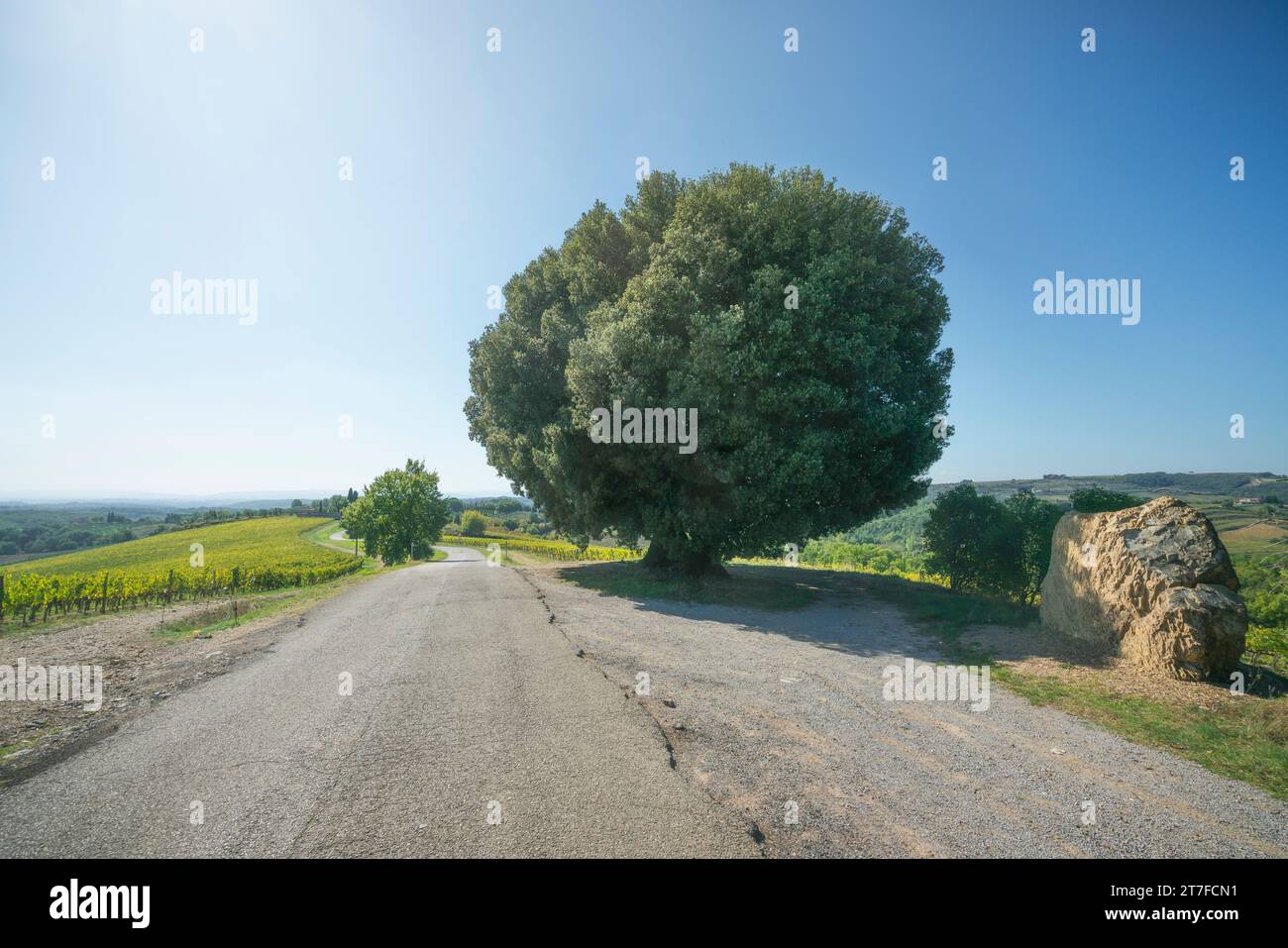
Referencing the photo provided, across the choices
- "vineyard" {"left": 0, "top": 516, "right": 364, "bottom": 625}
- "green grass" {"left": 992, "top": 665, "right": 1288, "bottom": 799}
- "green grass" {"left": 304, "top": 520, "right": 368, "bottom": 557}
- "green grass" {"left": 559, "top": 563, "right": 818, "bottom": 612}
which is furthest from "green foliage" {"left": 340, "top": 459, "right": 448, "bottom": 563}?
"green grass" {"left": 992, "top": 665, "right": 1288, "bottom": 799}

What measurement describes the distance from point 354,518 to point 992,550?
71.3m

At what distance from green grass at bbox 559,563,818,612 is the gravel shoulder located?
287 inches

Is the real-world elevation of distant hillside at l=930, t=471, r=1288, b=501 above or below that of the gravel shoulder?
above

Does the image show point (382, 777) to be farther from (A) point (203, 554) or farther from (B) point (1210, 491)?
(A) point (203, 554)

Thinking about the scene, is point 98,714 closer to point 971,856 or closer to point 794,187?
point 971,856

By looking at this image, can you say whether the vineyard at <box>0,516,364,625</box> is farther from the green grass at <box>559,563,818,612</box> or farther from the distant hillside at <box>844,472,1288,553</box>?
the distant hillside at <box>844,472,1288,553</box>

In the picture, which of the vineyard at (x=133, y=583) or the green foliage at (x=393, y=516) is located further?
the green foliage at (x=393, y=516)

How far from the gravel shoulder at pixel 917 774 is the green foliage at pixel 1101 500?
7493 mm

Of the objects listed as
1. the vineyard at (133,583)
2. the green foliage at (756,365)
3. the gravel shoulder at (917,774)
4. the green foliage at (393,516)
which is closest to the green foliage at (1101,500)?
the green foliage at (756,365)

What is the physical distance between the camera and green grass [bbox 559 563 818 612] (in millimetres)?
18344

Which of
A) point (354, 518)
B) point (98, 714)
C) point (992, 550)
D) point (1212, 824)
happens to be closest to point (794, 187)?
point (992, 550)

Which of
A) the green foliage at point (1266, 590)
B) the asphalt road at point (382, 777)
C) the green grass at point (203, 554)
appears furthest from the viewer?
the green grass at point (203, 554)

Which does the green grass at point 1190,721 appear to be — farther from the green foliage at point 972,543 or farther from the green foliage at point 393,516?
the green foliage at point 393,516

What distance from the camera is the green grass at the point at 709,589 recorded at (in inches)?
722
